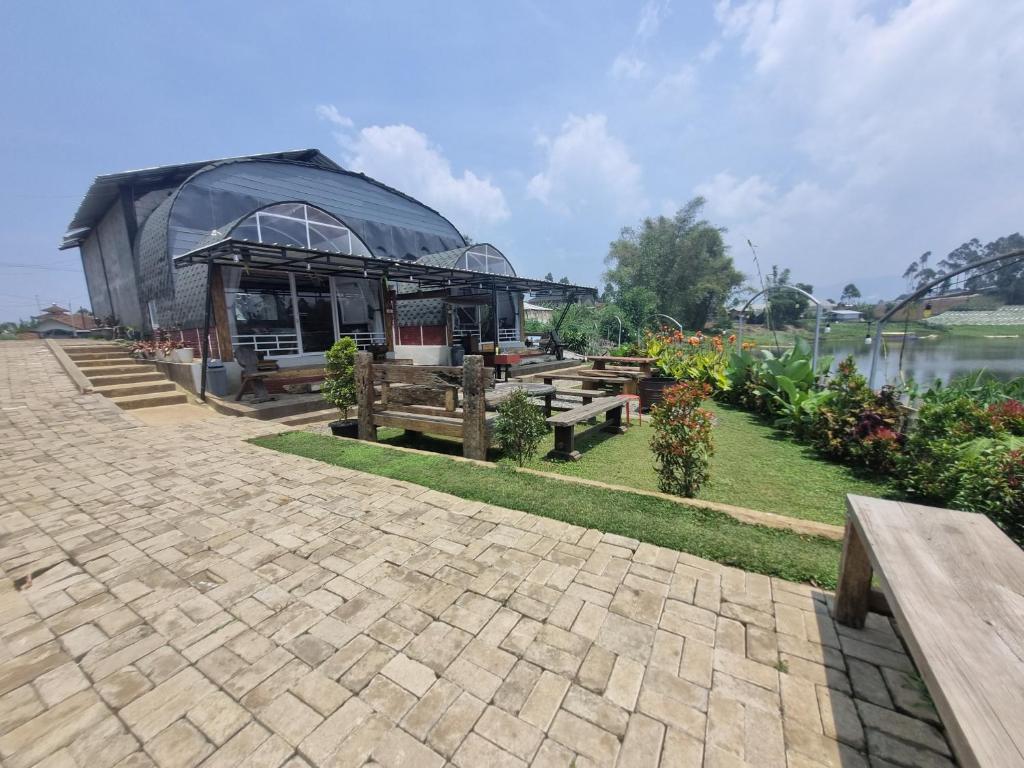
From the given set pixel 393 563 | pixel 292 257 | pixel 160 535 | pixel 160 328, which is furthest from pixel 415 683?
pixel 160 328

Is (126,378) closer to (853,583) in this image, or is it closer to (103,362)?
(103,362)

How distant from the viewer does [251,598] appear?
7.22ft

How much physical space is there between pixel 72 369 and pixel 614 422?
38.4 feet

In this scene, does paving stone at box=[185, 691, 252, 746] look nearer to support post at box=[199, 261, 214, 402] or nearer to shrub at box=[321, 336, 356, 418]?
shrub at box=[321, 336, 356, 418]

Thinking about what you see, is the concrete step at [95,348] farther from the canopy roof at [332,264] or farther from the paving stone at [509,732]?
the paving stone at [509,732]

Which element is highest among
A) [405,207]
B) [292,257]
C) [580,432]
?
[405,207]

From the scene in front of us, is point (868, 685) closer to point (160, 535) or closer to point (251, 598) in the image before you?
point (251, 598)

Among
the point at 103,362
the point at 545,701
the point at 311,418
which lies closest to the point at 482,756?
the point at 545,701

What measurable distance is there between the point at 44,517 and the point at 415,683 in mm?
3741

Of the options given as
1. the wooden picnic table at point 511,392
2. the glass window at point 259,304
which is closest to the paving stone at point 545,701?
the wooden picnic table at point 511,392

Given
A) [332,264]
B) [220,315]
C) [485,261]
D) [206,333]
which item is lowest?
[206,333]

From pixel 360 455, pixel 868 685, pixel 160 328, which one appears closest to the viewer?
pixel 868 685

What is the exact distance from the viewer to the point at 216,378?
7.96 metres

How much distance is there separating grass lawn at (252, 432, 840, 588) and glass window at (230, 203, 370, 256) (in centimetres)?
790
